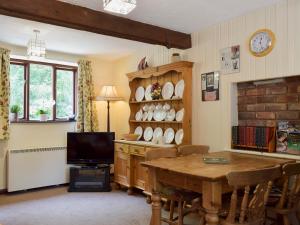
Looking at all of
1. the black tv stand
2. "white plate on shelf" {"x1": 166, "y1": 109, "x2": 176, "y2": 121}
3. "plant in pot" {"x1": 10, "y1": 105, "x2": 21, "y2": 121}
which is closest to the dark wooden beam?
"white plate on shelf" {"x1": 166, "y1": 109, "x2": 176, "y2": 121}

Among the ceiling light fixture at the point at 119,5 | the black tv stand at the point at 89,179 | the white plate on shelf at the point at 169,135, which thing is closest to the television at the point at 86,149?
the black tv stand at the point at 89,179

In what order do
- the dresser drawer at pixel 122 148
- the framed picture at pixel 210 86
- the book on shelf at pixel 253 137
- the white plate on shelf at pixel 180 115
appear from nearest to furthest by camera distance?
1. the book on shelf at pixel 253 137
2. the framed picture at pixel 210 86
3. the white plate on shelf at pixel 180 115
4. the dresser drawer at pixel 122 148

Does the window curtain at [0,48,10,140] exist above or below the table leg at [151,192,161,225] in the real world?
above

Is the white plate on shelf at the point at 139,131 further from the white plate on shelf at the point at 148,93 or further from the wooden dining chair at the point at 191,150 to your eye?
the wooden dining chair at the point at 191,150

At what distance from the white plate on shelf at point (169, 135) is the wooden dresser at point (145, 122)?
64 mm

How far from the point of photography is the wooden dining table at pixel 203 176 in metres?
2.01


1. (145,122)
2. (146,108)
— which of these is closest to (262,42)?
(146,108)

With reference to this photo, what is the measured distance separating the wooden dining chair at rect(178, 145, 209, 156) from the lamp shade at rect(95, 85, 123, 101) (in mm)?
2231

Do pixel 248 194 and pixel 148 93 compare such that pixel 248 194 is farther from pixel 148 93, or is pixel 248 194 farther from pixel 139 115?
pixel 139 115

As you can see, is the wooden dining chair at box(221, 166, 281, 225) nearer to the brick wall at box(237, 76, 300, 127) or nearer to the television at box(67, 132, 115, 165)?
the brick wall at box(237, 76, 300, 127)

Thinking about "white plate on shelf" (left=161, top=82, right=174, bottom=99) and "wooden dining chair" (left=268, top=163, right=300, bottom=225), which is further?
"white plate on shelf" (left=161, top=82, right=174, bottom=99)

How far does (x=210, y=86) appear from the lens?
364 cm

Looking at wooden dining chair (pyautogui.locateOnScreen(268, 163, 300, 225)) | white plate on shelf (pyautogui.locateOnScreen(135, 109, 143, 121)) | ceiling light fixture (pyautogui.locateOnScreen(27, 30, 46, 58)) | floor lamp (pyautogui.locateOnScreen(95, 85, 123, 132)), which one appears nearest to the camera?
wooden dining chair (pyautogui.locateOnScreen(268, 163, 300, 225))

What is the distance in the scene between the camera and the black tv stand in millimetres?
4590
